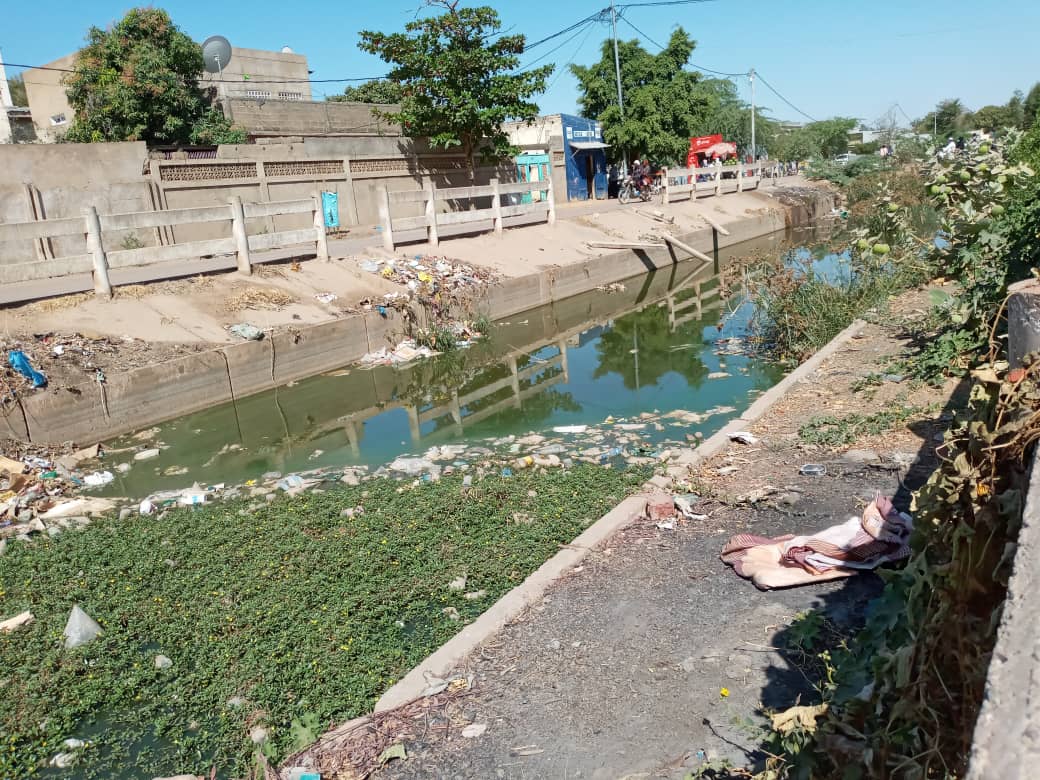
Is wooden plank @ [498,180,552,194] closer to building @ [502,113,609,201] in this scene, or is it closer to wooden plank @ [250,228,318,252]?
wooden plank @ [250,228,318,252]

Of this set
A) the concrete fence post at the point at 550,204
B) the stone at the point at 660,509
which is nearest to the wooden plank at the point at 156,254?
the stone at the point at 660,509


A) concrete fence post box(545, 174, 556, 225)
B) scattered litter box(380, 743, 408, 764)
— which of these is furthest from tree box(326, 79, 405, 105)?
scattered litter box(380, 743, 408, 764)

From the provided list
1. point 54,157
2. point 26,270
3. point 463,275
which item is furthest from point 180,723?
point 54,157

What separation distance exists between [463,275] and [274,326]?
13.7 ft

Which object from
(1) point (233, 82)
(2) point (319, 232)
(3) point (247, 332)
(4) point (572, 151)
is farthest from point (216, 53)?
(3) point (247, 332)

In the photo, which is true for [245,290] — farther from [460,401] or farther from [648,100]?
[648,100]

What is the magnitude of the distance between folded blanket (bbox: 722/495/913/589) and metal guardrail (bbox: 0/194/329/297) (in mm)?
7775

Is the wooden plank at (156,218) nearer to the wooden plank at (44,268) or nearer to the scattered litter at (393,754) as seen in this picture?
the wooden plank at (44,268)

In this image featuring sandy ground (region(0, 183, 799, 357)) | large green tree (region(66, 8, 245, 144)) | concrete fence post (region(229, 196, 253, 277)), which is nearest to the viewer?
sandy ground (region(0, 183, 799, 357))

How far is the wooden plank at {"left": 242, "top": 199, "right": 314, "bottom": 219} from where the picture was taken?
1120cm

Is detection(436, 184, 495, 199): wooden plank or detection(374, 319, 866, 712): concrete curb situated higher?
detection(436, 184, 495, 199): wooden plank

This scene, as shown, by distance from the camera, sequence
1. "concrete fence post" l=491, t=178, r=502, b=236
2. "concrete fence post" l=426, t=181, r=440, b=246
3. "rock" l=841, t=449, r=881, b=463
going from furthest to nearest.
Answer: "concrete fence post" l=491, t=178, r=502, b=236 → "concrete fence post" l=426, t=181, r=440, b=246 → "rock" l=841, t=449, r=881, b=463

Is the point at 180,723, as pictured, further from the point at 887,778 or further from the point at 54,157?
the point at 54,157

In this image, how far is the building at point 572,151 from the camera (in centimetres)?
2841
